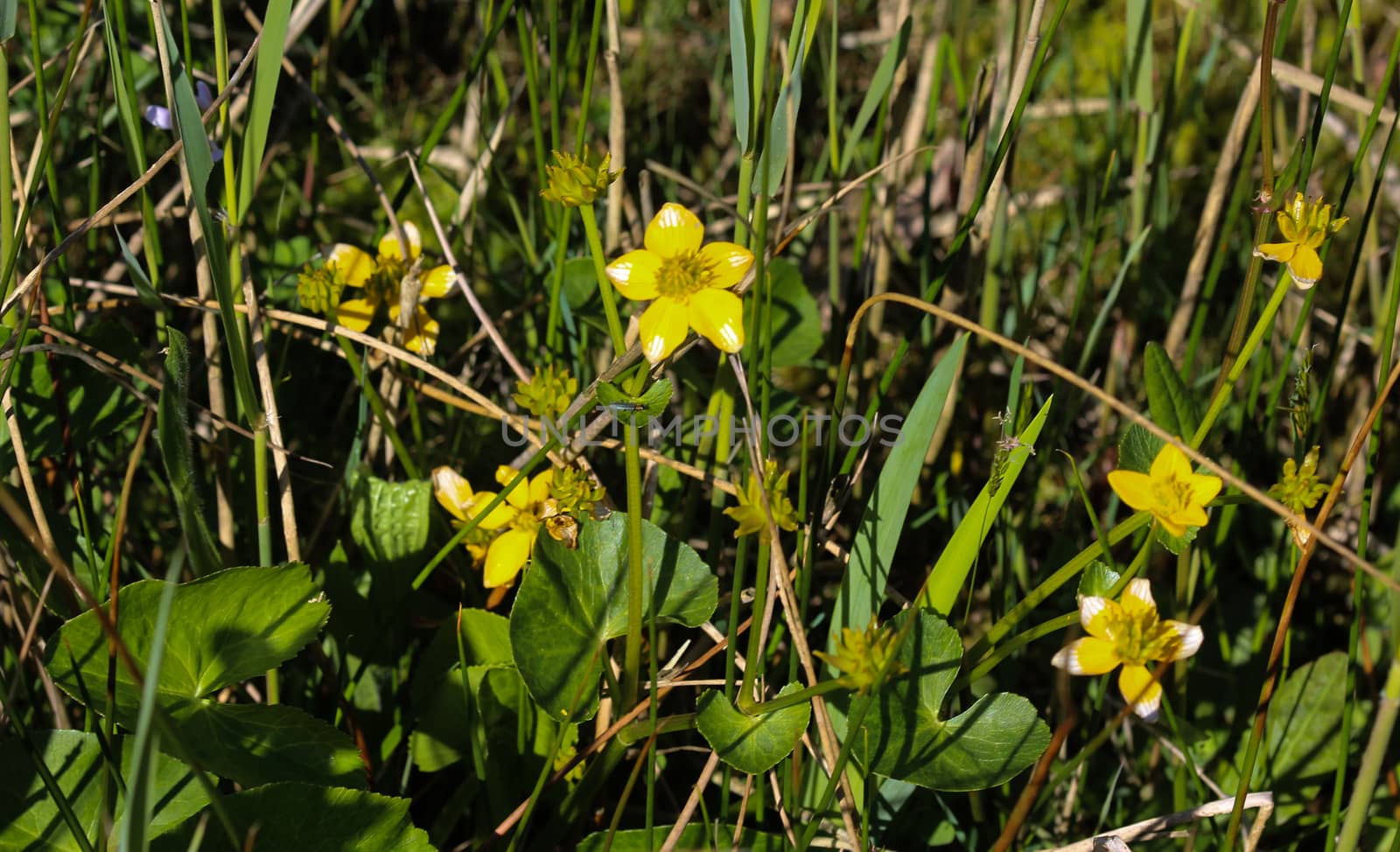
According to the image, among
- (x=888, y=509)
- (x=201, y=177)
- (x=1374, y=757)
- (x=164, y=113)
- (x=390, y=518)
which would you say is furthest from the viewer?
(x=164, y=113)

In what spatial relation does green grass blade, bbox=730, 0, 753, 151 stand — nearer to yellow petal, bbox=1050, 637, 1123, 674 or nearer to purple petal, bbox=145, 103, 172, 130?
yellow petal, bbox=1050, 637, 1123, 674

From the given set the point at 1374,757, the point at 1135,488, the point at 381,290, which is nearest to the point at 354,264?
the point at 381,290

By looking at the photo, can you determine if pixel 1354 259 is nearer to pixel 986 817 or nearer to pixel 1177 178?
pixel 986 817

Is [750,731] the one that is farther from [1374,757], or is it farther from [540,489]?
[1374,757]

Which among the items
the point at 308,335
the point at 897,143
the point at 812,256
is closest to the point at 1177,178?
the point at 812,256

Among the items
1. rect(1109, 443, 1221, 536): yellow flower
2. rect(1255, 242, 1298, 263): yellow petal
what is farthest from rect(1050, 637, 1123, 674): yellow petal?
rect(1255, 242, 1298, 263): yellow petal
